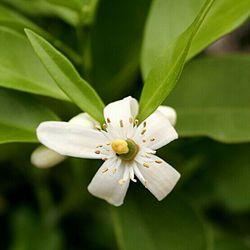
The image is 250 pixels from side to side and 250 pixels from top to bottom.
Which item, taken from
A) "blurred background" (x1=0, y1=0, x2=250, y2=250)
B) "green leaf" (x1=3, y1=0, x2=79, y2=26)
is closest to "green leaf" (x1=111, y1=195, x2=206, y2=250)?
"blurred background" (x1=0, y1=0, x2=250, y2=250)

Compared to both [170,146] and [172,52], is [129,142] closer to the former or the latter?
[172,52]

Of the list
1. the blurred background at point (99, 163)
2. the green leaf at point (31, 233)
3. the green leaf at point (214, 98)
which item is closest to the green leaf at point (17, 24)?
the blurred background at point (99, 163)

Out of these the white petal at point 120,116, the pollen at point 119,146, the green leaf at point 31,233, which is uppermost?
the white petal at point 120,116

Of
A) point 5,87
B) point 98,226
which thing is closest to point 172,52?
point 5,87

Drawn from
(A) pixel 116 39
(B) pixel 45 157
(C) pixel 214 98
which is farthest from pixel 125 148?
(A) pixel 116 39

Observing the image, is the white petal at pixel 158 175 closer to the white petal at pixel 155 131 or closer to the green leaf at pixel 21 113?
the white petal at pixel 155 131

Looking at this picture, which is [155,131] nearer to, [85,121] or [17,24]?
[85,121]
